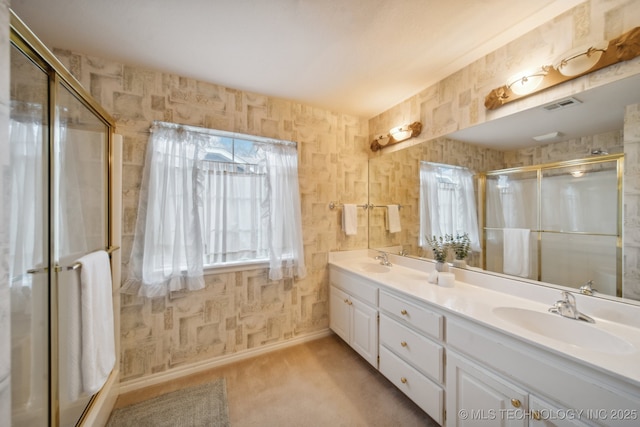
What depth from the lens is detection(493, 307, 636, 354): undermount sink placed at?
977 millimetres

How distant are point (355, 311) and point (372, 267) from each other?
492 millimetres

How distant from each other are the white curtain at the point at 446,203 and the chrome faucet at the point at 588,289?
21.1 inches

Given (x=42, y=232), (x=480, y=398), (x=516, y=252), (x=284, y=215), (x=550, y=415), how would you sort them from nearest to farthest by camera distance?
(x=550, y=415)
(x=42, y=232)
(x=480, y=398)
(x=516, y=252)
(x=284, y=215)

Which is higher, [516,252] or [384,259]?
[516,252]

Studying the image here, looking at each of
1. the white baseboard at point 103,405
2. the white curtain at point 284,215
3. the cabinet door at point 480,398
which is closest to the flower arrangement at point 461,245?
the cabinet door at point 480,398

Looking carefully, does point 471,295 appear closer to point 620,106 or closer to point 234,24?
point 620,106

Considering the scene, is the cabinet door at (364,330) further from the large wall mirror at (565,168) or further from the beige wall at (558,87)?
the beige wall at (558,87)

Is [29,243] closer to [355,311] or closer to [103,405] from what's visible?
[103,405]

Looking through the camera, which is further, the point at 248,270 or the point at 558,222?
the point at 248,270

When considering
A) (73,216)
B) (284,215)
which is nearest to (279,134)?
(284,215)

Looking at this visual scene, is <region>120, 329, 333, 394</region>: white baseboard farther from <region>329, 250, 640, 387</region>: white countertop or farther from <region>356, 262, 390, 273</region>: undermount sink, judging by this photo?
<region>329, 250, 640, 387</region>: white countertop

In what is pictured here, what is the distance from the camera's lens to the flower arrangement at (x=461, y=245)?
173 cm

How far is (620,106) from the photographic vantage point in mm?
1099

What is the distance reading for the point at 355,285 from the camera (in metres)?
2.05
